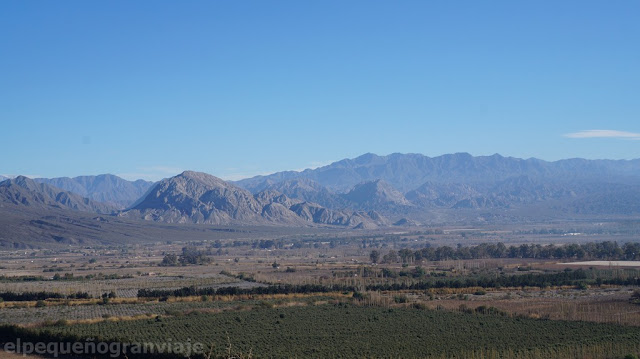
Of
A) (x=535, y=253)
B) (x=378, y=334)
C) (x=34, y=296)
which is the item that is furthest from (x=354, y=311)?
(x=535, y=253)

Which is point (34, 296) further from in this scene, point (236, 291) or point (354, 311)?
point (354, 311)

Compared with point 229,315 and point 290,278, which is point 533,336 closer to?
point 229,315

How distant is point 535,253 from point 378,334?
82712 mm

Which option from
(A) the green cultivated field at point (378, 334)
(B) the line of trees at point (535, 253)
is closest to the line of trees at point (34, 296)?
(A) the green cultivated field at point (378, 334)

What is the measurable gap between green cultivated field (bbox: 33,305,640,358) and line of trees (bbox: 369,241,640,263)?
66766 mm

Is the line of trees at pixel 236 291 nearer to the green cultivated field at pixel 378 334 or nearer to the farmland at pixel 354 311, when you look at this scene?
the farmland at pixel 354 311

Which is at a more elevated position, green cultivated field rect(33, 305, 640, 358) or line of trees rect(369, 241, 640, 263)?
line of trees rect(369, 241, 640, 263)

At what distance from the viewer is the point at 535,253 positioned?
12025 cm

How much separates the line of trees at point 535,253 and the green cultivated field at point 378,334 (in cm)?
6677

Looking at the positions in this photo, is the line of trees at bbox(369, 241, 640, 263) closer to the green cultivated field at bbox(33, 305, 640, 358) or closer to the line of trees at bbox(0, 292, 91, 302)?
the line of trees at bbox(0, 292, 91, 302)

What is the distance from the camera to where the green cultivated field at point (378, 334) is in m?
37.3

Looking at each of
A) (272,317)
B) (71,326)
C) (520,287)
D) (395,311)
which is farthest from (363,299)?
(71,326)

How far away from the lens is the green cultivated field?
37.3 metres

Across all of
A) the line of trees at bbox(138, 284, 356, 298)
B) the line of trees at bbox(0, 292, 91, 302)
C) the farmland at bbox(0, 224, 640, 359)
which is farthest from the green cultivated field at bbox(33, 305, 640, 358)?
the line of trees at bbox(0, 292, 91, 302)
